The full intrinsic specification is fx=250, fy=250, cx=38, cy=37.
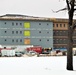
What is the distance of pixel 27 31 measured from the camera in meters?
66.2

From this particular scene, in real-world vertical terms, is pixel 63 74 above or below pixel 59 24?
below

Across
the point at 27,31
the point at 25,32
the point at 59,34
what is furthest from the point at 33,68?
the point at 59,34

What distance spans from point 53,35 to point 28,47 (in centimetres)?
1011

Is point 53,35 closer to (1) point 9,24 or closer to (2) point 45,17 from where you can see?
(2) point 45,17

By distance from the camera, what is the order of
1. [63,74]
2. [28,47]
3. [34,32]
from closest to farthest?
[63,74] < [28,47] < [34,32]

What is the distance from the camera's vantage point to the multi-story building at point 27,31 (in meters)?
64.8

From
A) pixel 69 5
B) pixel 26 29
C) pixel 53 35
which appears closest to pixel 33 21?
pixel 26 29

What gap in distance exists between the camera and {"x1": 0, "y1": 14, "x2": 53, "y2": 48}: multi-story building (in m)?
64.8

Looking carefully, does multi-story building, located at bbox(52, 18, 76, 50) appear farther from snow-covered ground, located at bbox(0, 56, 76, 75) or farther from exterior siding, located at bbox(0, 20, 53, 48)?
snow-covered ground, located at bbox(0, 56, 76, 75)

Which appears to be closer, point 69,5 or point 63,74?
point 63,74

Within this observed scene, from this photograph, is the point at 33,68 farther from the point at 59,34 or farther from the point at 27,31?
the point at 59,34

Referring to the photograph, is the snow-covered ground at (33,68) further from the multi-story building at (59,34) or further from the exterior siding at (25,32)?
the multi-story building at (59,34)

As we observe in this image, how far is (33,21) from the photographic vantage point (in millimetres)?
66500

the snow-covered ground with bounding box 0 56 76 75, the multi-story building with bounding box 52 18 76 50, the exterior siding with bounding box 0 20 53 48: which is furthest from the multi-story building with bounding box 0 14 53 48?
the snow-covered ground with bounding box 0 56 76 75
